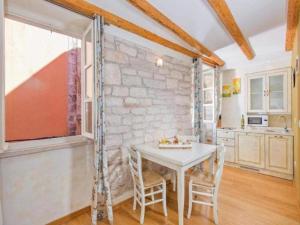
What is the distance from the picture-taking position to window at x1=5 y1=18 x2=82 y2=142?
2.35m

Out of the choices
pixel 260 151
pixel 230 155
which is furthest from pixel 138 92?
pixel 260 151

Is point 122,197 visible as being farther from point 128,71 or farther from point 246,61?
point 246,61

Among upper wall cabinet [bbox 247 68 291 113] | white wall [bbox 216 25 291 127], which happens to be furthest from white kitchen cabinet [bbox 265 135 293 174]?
white wall [bbox 216 25 291 127]

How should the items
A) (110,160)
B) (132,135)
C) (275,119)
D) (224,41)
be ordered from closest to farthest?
(110,160)
(132,135)
(224,41)
(275,119)

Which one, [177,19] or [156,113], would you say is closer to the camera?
[177,19]

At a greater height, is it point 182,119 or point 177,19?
point 177,19

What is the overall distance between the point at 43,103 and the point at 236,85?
13.9 feet

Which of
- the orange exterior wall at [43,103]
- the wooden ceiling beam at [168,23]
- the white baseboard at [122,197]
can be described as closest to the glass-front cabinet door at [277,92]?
the wooden ceiling beam at [168,23]

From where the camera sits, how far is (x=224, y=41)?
2.92 metres

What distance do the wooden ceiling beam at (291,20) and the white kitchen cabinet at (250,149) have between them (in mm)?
1802

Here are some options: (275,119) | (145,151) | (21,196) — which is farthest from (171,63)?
(21,196)

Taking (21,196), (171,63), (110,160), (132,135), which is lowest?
(21,196)

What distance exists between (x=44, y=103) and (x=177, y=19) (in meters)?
2.42

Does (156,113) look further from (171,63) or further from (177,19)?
(177,19)
